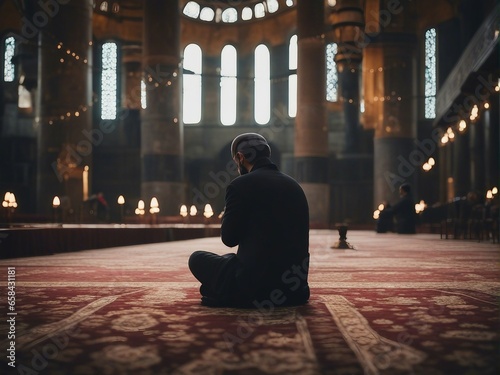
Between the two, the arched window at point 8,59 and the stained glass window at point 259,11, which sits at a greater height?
the stained glass window at point 259,11

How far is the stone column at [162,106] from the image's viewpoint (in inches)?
859

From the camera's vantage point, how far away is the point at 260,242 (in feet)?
11.7

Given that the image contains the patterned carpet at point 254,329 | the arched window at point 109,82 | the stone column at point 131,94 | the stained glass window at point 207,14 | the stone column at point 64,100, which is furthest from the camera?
the stained glass window at point 207,14

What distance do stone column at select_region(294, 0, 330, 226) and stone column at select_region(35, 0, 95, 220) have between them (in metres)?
7.06

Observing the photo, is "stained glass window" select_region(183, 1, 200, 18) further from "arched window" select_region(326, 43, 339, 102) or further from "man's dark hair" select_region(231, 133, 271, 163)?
"man's dark hair" select_region(231, 133, 271, 163)

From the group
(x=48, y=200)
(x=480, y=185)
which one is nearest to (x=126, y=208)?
(x=48, y=200)

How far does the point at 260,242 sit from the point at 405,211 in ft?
47.6

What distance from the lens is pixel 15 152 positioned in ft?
89.9

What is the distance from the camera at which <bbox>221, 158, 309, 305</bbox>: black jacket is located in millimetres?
3572

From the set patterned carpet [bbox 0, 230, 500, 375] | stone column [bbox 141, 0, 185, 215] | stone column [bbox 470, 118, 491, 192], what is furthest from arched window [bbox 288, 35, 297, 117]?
patterned carpet [bbox 0, 230, 500, 375]

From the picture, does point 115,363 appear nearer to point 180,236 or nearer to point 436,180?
point 180,236

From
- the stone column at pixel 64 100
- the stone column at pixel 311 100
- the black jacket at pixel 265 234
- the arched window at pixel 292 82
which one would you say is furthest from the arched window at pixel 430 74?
the black jacket at pixel 265 234

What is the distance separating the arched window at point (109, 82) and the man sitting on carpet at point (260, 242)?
2655 cm

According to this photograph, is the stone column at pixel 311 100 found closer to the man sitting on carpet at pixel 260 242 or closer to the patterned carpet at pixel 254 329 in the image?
the patterned carpet at pixel 254 329
